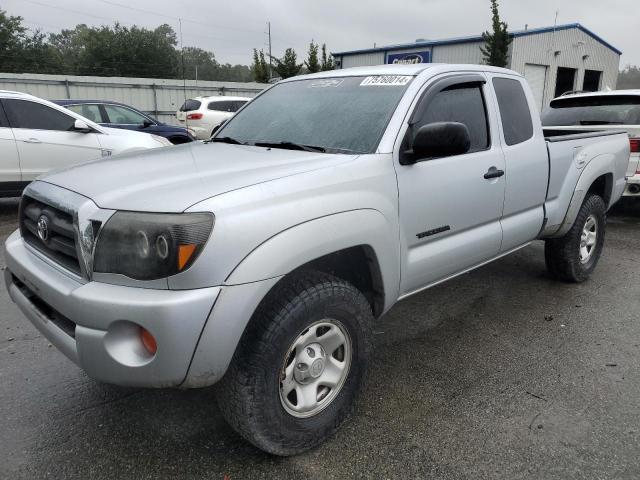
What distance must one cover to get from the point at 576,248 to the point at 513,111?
152cm

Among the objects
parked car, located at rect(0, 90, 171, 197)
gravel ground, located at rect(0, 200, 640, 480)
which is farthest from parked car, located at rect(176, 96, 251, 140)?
gravel ground, located at rect(0, 200, 640, 480)

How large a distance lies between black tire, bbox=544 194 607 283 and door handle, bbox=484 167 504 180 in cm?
146

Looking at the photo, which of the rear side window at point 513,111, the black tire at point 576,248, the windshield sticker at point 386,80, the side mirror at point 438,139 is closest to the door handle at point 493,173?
the rear side window at point 513,111

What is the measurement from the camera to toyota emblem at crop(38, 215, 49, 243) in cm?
244

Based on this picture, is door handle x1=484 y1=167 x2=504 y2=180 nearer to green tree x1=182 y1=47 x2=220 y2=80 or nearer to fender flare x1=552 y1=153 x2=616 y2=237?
fender flare x1=552 y1=153 x2=616 y2=237

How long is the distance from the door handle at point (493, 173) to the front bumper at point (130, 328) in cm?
204

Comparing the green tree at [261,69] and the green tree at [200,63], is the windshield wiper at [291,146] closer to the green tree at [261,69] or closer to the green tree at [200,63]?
the green tree at [261,69]

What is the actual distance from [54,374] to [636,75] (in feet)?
234

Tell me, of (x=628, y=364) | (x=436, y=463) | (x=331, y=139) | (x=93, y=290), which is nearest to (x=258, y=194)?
(x=93, y=290)

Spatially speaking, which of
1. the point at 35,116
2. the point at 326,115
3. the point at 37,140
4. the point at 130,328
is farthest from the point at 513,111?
the point at 35,116

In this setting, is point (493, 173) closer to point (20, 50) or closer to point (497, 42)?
point (497, 42)

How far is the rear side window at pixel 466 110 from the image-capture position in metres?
3.22

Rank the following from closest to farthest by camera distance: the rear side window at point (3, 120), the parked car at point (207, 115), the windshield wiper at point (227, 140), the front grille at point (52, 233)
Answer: the front grille at point (52, 233) < the windshield wiper at point (227, 140) < the rear side window at point (3, 120) < the parked car at point (207, 115)

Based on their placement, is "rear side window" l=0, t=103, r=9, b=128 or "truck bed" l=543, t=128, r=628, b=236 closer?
"truck bed" l=543, t=128, r=628, b=236
